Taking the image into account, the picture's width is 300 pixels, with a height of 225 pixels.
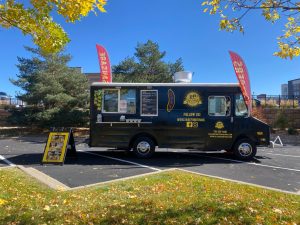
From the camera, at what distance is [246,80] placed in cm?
1180

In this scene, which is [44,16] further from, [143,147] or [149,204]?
[143,147]

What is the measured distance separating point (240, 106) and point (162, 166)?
3.31 m

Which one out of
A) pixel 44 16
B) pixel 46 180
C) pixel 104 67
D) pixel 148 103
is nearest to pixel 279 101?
pixel 104 67

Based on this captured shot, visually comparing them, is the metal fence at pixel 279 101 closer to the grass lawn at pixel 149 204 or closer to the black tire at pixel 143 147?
the black tire at pixel 143 147

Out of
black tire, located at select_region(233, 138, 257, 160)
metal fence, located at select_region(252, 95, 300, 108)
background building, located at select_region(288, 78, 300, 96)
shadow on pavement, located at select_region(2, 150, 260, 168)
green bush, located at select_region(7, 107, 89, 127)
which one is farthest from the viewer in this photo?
background building, located at select_region(288, 78, 300, 96)

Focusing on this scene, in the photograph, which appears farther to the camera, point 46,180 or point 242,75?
point 242,75

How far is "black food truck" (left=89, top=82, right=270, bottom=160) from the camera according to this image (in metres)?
11.2

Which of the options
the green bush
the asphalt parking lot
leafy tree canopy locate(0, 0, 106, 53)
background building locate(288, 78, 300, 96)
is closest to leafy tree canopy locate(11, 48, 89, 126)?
the green bush

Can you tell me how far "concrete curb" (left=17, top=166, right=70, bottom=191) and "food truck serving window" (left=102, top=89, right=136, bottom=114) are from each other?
315 centimetres

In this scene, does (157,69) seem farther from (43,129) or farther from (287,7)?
(287,7)

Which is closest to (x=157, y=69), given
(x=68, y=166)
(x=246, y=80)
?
(x=246, y=80)

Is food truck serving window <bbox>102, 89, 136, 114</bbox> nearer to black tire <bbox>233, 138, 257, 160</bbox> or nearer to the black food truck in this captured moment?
the black food truck

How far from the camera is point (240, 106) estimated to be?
11266mm

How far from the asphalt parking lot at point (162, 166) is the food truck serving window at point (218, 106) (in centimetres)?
151
